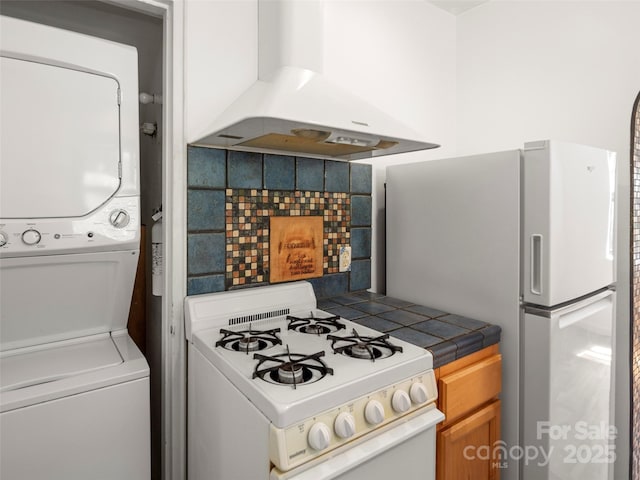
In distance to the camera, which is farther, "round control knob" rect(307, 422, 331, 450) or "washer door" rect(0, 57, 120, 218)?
"washer door" rect(0, 57, 120, 218)

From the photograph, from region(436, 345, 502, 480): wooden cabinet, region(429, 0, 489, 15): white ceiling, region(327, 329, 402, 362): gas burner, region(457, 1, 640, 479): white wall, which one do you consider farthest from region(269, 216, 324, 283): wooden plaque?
region(429, 0, 489, 15): white ceiling

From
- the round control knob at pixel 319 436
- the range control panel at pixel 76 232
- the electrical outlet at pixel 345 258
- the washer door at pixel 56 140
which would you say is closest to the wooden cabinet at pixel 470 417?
the round control knob at pixel 319 436

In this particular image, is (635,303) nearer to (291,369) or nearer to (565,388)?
(565,388)

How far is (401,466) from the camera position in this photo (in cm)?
104

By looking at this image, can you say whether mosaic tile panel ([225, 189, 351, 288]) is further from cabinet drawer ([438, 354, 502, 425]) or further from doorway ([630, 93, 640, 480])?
doorway ([630, 93, 640, 480])

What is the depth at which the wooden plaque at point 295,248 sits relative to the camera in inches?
63.7

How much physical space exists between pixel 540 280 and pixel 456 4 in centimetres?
173

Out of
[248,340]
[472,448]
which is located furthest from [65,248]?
[472,448]

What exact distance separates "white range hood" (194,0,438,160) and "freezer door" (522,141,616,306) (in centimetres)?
39

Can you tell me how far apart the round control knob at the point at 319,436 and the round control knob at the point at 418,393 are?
31cm

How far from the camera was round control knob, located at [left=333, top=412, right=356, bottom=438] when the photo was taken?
91 cm

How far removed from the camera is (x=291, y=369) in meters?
0.99

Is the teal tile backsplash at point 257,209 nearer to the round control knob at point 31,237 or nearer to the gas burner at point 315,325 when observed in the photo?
the gas burner at point 315,325

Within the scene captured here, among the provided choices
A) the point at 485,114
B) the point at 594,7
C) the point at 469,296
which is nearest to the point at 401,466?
the point at 469,296
